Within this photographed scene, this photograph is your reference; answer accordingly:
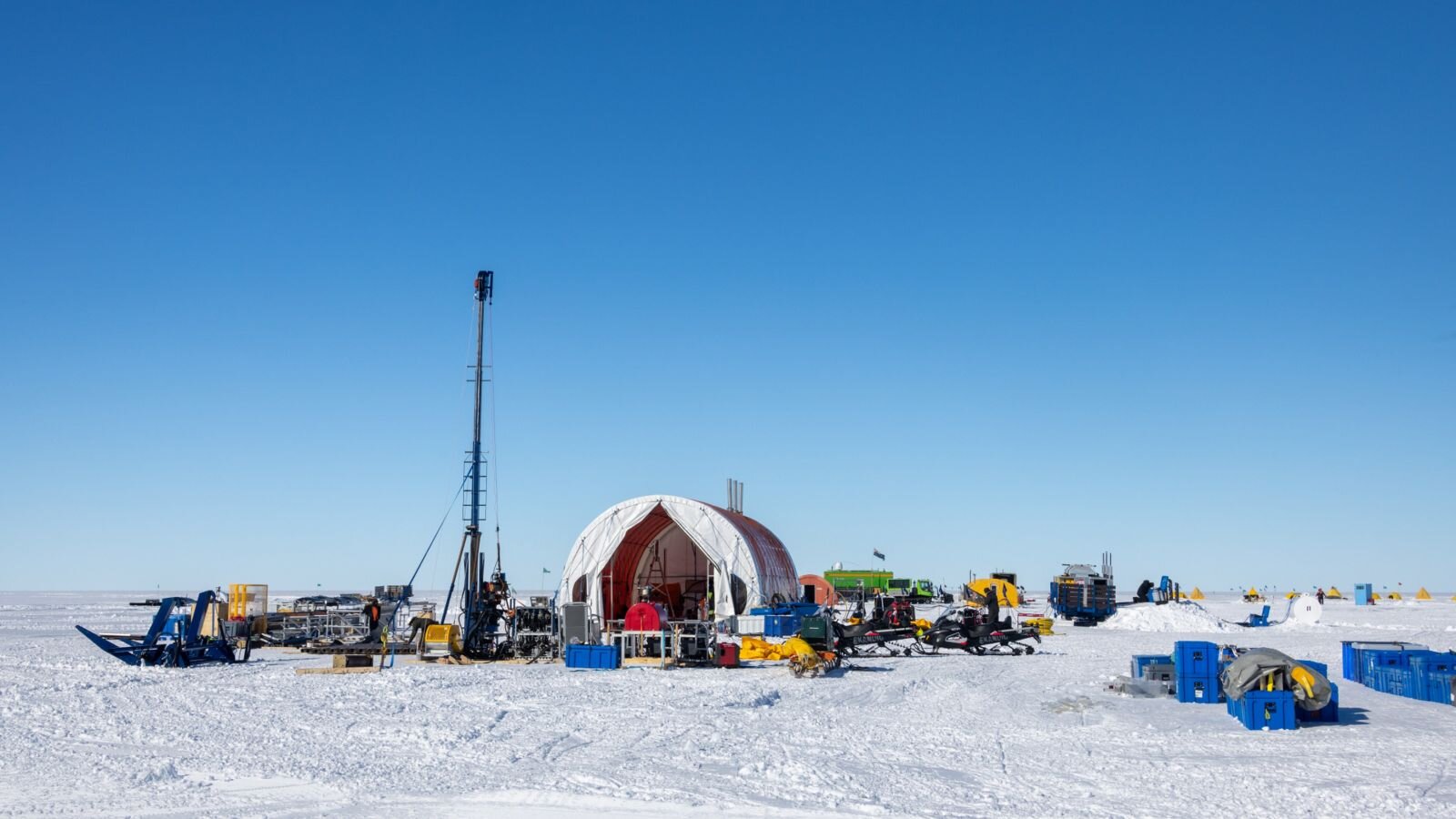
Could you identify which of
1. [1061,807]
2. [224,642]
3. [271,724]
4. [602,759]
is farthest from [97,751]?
[224,642]

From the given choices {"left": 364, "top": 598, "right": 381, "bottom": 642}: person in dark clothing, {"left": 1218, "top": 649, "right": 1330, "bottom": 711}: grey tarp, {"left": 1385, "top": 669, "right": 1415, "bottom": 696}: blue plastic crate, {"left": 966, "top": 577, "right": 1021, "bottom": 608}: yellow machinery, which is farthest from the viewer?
{"left": 966, "top": 577, "right": 1021, "bottom": 608}: yellow machinery

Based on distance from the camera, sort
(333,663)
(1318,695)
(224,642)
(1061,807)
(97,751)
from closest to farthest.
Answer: (1061,807)
(97,751)
(1318,695)
(333,663)
(224,642)

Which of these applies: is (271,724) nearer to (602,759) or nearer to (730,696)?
(602,759)

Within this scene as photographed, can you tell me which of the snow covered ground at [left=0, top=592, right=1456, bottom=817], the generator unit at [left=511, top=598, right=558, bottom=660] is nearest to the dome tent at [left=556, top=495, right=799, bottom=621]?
the generator unit at [left=511, top=598, right=558, bottom=660]

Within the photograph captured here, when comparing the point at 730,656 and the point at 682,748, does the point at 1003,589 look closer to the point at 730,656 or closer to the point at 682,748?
the point at 730,656

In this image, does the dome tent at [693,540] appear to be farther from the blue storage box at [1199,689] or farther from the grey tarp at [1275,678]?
the grey tarp at [1275,678]

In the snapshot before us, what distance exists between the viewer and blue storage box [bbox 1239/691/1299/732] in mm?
11844

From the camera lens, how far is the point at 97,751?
10898mm

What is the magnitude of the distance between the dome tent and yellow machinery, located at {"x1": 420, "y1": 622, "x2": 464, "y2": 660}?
3795mm

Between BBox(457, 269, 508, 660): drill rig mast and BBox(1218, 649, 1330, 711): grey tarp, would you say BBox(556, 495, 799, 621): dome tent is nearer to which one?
BBox(457, 269, 508, 660): drill rig mast

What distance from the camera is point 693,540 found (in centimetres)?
3272

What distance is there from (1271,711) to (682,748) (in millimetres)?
6182

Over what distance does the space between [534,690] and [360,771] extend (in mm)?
6488

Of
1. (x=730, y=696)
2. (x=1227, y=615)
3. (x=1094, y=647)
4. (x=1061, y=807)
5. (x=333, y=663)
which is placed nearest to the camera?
(x=1061, y=807)
